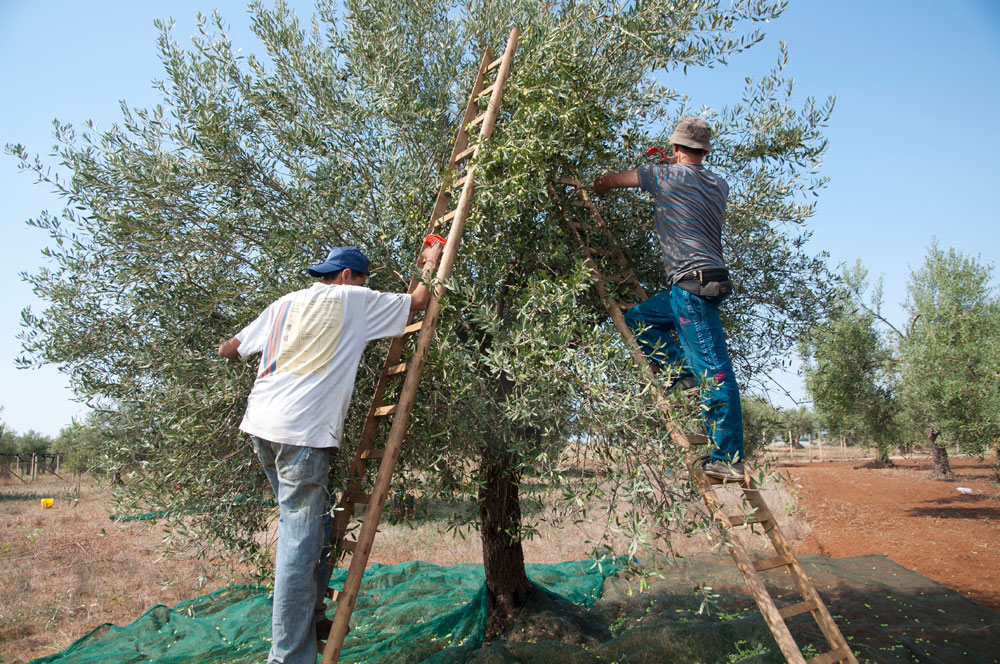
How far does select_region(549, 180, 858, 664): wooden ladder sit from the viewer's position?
4.26 m

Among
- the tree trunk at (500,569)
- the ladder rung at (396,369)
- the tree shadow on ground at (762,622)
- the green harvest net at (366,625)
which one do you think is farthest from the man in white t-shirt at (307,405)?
the tree trunk at (500,569)

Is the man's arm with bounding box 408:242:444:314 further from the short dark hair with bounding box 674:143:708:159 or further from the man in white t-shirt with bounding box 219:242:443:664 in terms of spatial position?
the short dark hair with bounding box 674:143:708:159

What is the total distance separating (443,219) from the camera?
523cm

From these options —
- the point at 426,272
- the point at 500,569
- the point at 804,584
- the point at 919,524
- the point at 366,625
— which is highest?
the point at 426,272

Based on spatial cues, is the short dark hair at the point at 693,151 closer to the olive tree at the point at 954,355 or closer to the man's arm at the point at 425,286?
the man's arm at the point at 425,286

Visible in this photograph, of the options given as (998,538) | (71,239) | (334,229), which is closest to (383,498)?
(334,229)

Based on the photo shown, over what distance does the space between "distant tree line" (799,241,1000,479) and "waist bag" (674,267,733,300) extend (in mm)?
14714

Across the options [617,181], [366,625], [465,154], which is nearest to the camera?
[465,154]

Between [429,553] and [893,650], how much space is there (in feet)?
32.7

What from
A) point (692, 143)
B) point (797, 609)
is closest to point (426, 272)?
point (692, 143)

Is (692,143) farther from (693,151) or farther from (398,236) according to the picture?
(398,236)

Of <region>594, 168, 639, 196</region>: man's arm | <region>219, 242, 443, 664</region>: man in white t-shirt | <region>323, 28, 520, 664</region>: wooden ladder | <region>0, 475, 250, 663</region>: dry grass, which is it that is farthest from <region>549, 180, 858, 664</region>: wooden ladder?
<region>0, 475, 250, 663</region>: dry grass

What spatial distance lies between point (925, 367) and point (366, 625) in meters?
20.8

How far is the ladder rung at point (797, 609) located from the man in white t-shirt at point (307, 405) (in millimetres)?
3271
